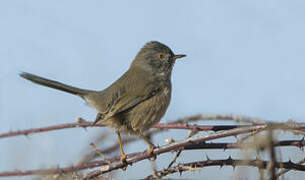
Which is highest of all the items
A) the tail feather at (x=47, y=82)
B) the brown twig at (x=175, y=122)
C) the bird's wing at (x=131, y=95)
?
the tail feather at (x=47, y=82)

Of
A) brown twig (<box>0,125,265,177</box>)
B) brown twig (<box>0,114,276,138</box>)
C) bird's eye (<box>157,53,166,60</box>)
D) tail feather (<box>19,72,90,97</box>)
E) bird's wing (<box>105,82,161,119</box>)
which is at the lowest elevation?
brown twig (<box>0,125,265,177</box>)

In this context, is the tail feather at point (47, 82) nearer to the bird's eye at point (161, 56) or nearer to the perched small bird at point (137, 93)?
the perched small bird at point (137, 93)

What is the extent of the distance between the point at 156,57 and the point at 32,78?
1788mm

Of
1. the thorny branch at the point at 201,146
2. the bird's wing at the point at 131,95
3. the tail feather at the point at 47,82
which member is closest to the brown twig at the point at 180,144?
the thorny branch at the point at 201,146

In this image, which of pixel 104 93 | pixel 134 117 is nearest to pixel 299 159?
pixel 134 117

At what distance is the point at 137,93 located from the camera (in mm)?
5375

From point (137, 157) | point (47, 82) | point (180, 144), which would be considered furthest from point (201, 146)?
point (47, 82)

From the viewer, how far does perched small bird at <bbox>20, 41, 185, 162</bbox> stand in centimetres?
511

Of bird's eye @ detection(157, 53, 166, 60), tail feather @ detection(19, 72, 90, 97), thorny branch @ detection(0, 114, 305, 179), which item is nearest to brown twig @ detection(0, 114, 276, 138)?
thorny branch @ detection(0, 114, 305, 179)

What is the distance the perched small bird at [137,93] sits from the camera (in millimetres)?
5105

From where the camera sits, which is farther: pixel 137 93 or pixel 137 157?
pixel 137 93

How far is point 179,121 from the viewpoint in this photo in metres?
4.20

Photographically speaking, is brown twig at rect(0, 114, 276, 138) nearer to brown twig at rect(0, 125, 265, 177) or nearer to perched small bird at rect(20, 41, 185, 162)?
perched small bird at rect(20, 41, 185, 162)

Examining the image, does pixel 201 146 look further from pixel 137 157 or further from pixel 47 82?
pixel 47 82
